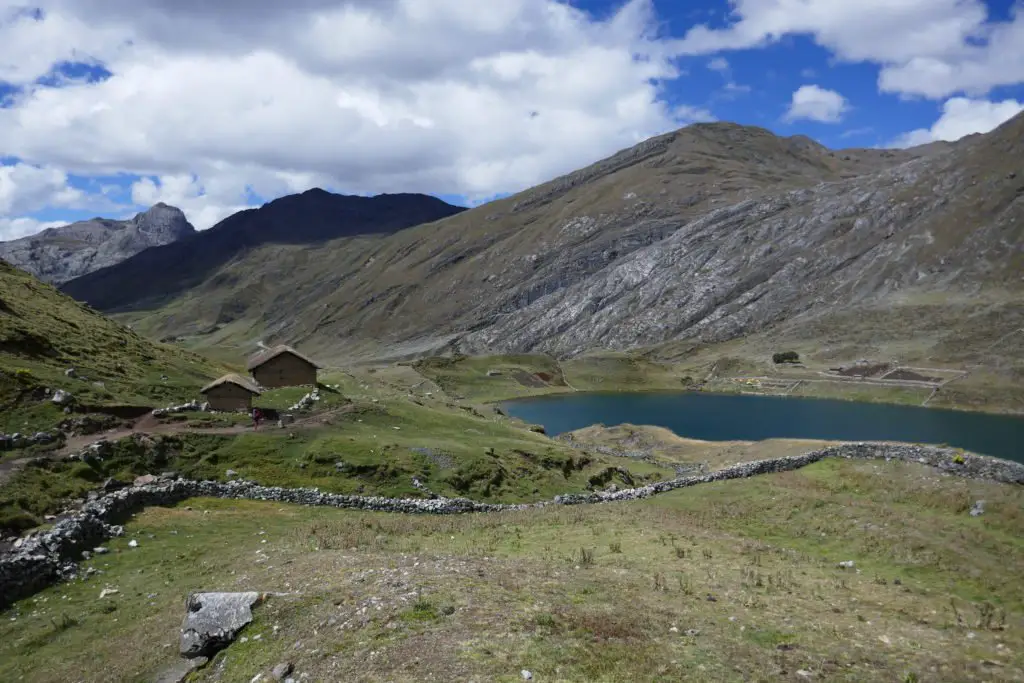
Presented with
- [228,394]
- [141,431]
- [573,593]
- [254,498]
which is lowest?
[254,498]

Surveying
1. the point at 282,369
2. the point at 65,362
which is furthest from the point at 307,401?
the point at 65,362

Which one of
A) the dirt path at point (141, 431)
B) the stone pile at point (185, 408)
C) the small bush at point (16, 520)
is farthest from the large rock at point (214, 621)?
the stone pile at point (185, 408)

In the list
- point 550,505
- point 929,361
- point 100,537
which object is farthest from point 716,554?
point 929,361

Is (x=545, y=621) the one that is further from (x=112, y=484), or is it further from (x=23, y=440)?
(x=23, y=440)

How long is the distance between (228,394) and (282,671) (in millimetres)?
35984

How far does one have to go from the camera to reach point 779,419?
120438 mm

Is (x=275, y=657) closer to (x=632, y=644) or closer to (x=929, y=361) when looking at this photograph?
(x=632, y=644)

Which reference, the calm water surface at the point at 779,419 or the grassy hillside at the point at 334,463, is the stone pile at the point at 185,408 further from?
the calm water surface at the point at 779,419

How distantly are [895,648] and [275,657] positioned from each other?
49.2 feet

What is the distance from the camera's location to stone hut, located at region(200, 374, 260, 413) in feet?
154

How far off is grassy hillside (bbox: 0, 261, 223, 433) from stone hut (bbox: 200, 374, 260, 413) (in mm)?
2989

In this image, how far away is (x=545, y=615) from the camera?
1616 centimetres

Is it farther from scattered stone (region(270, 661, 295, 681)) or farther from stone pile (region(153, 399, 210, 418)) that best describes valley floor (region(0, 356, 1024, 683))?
stone pile (region(153, 399, 210, 418))

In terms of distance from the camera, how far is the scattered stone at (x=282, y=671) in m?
14.7
